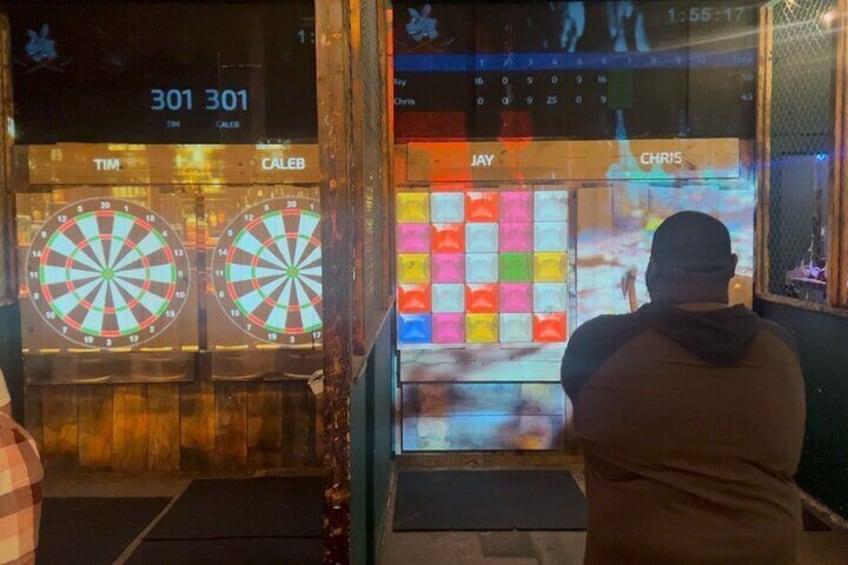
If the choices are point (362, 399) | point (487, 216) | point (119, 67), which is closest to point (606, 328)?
point (362, 399)

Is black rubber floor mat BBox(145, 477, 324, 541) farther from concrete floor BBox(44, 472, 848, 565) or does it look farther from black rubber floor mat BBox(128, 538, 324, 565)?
concrete floor BBox(44, 472, 848, 565)

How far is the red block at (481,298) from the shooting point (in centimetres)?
488

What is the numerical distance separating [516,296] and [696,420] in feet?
10.8

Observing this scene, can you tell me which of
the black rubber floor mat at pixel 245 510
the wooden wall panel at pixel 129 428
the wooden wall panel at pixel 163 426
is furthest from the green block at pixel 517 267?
the wooden wall panel at pixel 129 428

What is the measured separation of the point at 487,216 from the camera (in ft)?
15.9

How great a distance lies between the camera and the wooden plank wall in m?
4.83

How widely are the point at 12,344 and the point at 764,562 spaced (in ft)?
15.0

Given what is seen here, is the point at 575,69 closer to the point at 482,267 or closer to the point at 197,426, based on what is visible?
the point at 482,267

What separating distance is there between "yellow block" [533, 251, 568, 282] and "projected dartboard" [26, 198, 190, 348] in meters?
2.28

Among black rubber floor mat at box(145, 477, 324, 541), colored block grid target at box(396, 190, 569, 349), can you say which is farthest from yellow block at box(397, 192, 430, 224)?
black rubber floor mat at box(145, 477, 324, 541)

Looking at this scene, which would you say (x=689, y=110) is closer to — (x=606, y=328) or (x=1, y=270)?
(x=606, y=328)

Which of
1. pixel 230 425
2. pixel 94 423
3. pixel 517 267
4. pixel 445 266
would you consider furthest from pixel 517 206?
pixel 94 423

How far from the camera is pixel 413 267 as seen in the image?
486 cm

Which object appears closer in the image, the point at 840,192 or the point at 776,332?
the point at 776,332
